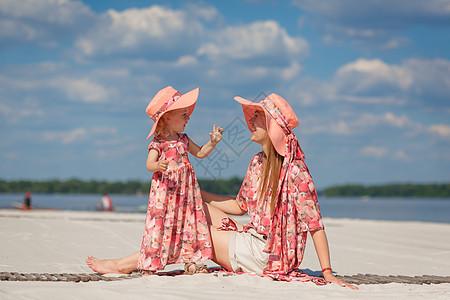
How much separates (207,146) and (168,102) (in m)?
0.61

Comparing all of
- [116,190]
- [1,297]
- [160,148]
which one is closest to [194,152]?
[160,148]

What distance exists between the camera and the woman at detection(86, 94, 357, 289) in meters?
4.88

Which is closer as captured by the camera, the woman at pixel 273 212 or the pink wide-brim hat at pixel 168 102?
the woman at pixel 273 212

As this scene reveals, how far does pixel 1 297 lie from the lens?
398cm

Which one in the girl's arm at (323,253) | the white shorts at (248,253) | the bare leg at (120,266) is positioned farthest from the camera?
the bare leg at (120,266)

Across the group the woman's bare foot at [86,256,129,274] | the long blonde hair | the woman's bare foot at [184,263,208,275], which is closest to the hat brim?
the long blonde hair

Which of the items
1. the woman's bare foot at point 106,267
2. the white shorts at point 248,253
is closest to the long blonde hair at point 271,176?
the white shorts at point 248,253

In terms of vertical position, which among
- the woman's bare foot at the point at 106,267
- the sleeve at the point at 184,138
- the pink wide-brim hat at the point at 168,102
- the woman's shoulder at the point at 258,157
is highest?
the pink wide-brim hat at the point at 168,102

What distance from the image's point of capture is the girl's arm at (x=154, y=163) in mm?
4922

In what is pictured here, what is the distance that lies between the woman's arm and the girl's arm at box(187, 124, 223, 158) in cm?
44

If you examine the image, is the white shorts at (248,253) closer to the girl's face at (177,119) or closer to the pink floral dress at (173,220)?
the pink floral dress at (173,220)

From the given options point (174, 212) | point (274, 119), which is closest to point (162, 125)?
point (174, 212)

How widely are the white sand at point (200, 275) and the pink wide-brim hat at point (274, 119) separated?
1328 mm

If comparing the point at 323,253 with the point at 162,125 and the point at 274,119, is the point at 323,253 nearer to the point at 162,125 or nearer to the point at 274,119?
the point at 274,119
